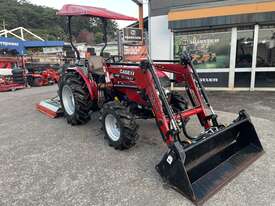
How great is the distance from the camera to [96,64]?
16.5 ft

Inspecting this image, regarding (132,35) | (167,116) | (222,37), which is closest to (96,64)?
(167,116)

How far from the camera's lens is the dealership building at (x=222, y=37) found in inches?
302

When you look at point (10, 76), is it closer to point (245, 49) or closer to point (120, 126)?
point (120, 126)

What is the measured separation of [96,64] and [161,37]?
15.9ft

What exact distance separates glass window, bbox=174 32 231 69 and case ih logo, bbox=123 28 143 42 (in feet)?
4.68

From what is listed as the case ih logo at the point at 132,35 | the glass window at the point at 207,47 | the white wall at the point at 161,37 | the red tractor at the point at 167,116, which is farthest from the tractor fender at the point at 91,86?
the white wall at the point at 161,37

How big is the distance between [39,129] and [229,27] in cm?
694

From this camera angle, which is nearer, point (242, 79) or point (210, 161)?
point (210, 161)

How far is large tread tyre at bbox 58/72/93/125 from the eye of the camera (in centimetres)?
475

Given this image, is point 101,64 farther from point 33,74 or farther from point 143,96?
point 33,74

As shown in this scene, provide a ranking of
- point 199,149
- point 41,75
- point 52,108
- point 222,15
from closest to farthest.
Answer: point 199,149, point 52,108, point 222,15, point 41,75

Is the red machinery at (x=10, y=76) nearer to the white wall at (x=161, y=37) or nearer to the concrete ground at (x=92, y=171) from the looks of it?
the concrete ground at (x=92, y=171)

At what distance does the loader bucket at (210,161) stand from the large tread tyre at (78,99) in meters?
2.45

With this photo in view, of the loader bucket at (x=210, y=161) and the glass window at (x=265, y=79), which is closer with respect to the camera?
the loader bucket at (x=210, y=161)
